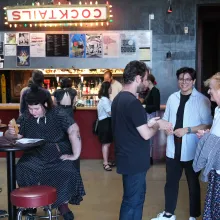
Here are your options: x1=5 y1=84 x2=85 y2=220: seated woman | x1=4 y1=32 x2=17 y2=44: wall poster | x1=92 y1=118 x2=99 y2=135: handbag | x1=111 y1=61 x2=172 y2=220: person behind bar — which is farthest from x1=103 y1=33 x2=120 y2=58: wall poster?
x1=111 y1=61 x2=172 y2=220: person behind bar

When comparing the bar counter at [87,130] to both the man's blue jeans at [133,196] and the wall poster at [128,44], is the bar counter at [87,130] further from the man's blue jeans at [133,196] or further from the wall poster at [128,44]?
the man's blue jeans at [133,196]

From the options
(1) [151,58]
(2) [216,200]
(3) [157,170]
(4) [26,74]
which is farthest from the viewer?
(4) [26,74]

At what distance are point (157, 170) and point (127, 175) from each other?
352 cm

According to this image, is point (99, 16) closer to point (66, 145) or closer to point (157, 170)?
point (157, 170)

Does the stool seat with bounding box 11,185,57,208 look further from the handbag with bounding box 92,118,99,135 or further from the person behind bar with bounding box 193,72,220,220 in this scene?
the handbag with bounding box 92,118,99,135

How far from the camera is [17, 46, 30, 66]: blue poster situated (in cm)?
958

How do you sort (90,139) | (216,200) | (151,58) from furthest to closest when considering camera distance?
(151,58) < (90,139) < (216,200)

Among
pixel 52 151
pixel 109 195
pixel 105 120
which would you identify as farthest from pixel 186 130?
pixel 105 120

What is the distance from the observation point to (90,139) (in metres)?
7.75

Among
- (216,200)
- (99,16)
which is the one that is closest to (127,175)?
(216,200)

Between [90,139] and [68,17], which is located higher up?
[68,17]

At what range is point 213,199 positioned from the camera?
351 centimetres

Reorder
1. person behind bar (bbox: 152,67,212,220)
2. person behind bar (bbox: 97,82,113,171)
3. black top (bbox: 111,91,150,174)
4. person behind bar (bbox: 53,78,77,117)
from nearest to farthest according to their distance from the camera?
1. black top (bbox: 111,91,150,174)
2. person behind bar (bbox: 152,67,212,220)
3. person behind bar (bbox: 53,78,77,117)
4. person behind bar (bbox: 97,82,113,171)

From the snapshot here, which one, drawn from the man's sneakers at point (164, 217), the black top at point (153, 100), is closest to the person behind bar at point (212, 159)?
the man's sneakers at point (164, 217)
